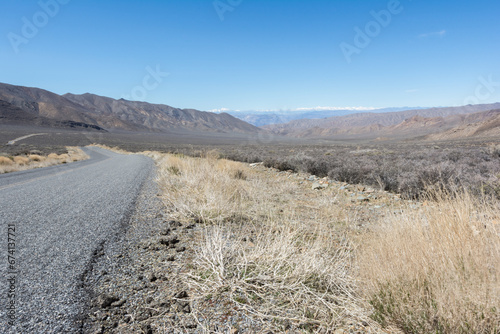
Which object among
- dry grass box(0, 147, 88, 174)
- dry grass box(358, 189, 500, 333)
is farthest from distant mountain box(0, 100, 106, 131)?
dry grass box(358, 189, 500, 333)

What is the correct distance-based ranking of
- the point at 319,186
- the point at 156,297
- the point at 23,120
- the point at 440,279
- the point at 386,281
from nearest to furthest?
the point at 440,279 < the point at 386,281 < the point at 156,297 < the point at 319,186 < the point at 23,120

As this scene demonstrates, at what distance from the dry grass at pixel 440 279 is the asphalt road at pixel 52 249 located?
2.18 m

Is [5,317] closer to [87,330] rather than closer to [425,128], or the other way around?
[87,330]

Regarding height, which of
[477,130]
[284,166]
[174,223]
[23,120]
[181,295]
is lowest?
[477,130]

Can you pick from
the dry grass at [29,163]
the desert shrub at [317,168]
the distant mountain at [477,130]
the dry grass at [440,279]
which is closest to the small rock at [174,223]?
the dry grass at [440,279]

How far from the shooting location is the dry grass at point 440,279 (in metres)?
1.45

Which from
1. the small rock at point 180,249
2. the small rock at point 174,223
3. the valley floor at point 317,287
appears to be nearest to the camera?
the valley floor at point 317,287

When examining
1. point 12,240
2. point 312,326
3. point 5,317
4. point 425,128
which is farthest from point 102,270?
point 425,128

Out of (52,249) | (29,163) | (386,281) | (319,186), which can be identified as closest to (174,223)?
(52,249)

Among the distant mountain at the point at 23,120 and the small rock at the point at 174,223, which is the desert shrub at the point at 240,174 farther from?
the distant mountain at the point at 23,120

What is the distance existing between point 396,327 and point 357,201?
511cm

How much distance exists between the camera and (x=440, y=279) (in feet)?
5.49

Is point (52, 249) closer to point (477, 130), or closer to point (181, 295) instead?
point (181, 295)

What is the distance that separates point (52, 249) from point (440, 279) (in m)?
3.65
